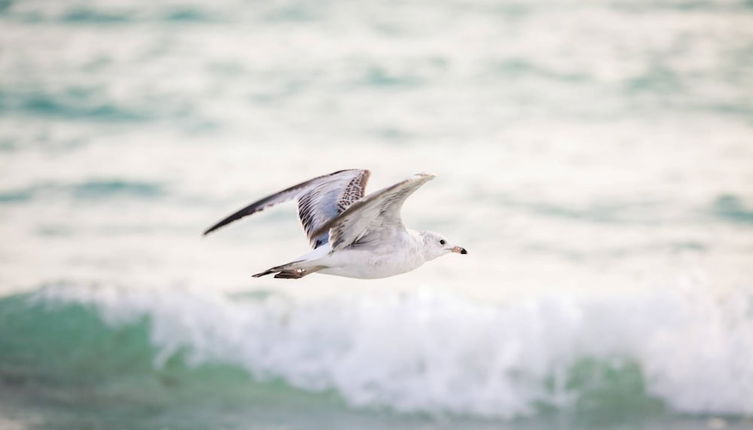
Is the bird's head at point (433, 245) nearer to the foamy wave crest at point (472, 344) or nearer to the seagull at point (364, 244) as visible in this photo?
the seagull at point (364, 244)

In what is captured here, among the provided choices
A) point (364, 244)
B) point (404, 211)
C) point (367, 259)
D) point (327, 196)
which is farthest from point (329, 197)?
point (404, 211)

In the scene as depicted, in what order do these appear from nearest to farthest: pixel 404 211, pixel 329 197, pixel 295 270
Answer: pixel 295 270
pixel 329 197
pixel 404 211

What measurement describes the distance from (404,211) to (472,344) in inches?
91.4

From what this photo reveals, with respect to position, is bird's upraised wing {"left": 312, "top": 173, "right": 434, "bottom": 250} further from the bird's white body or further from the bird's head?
the bird's head

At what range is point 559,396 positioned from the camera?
9.62 metres

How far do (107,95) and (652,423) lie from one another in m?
9.01

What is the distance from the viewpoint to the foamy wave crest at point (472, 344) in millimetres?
9547

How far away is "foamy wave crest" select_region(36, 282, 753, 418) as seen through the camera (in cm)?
955

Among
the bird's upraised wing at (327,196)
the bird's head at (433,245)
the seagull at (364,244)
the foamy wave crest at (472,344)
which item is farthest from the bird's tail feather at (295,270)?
the foamy wave crest at (472,344)

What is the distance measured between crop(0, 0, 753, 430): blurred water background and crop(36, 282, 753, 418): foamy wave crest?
0.08 ft

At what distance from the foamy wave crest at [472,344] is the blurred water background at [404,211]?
0.08 ft

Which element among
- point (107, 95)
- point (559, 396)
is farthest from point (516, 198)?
point (107, 95)

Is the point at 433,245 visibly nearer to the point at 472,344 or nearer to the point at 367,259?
the point at 367,259

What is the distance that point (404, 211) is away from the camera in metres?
12.0
